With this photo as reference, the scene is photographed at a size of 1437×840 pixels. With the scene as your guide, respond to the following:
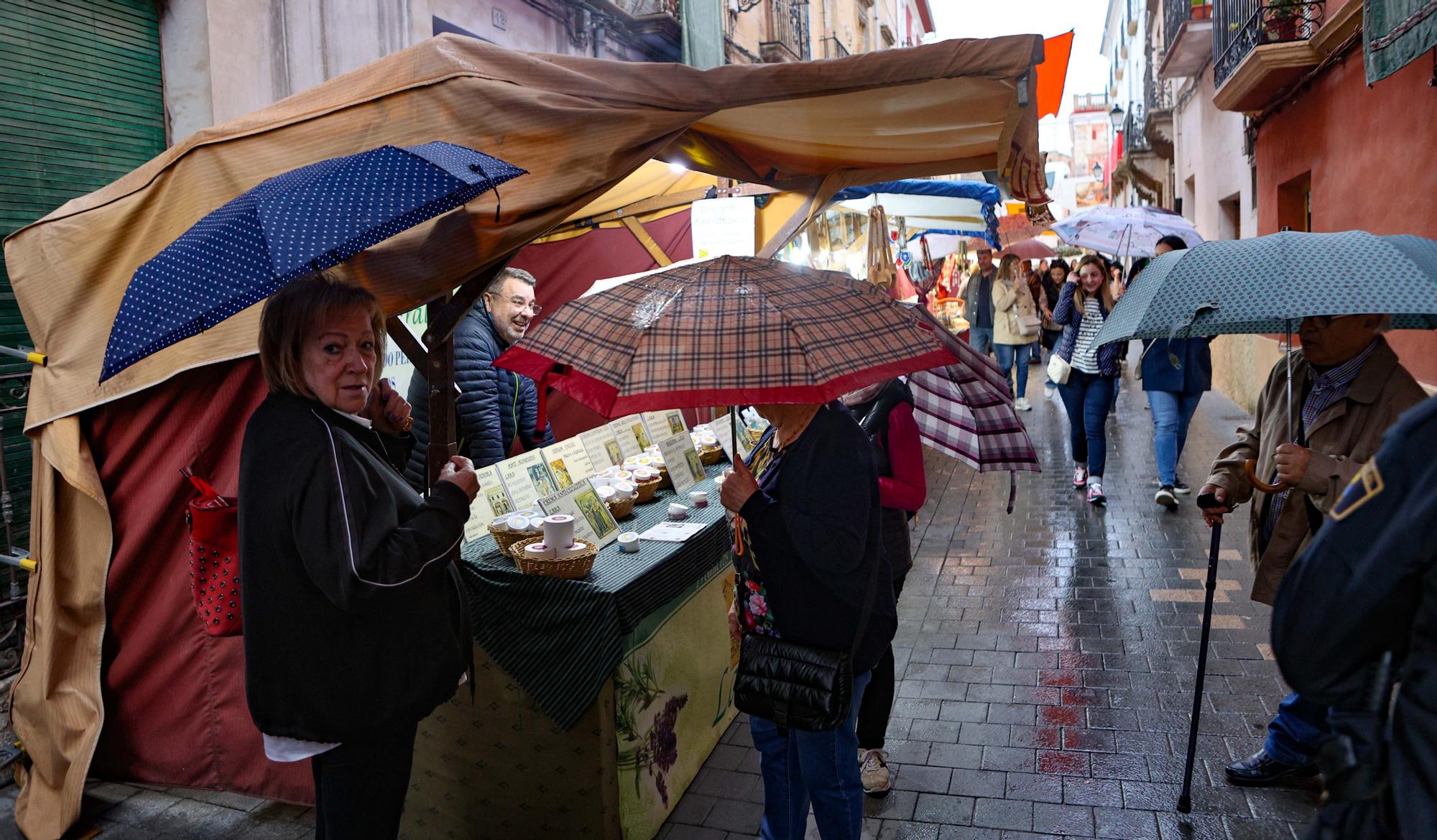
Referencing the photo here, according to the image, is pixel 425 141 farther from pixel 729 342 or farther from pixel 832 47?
pixel 832 47

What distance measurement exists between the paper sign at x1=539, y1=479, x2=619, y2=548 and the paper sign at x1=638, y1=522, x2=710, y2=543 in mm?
138

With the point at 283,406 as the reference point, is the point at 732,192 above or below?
above

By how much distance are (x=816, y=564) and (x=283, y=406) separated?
4.81 feet

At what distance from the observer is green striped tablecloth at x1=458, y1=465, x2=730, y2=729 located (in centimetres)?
313

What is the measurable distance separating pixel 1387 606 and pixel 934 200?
930 centimetres

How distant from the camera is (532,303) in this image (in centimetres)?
521

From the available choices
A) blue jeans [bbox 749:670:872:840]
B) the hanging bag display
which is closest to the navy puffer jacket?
blue jeans [bbox 749:670:872:840]

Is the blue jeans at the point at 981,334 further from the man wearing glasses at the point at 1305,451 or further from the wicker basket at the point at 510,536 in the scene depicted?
the wicker basket at the point at 510,536

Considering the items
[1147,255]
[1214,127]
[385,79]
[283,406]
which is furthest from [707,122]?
[1214,127]

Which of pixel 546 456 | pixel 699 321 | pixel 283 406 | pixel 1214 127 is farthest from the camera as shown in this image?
pixel 1214 127

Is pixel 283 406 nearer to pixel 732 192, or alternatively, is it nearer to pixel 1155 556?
pixel 732 192

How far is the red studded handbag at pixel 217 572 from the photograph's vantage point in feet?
8.50

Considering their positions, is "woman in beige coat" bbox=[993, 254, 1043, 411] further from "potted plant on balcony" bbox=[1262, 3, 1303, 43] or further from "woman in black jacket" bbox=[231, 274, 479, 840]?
"woman in black jacket" bbox=[231, 274, 479, 840]

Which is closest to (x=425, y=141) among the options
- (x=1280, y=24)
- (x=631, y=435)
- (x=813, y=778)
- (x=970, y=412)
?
(x=970, y=412)
